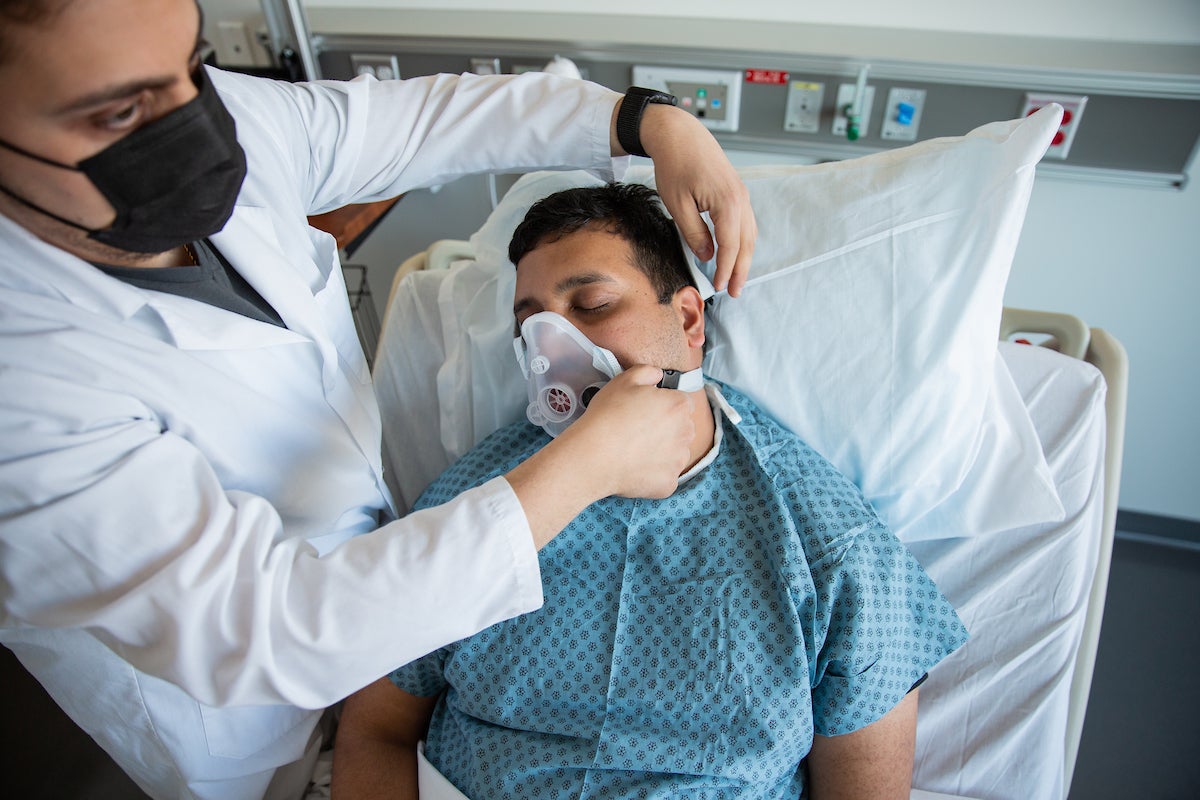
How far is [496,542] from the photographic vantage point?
0.88 meters

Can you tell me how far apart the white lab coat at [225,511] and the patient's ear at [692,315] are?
0.61 metres

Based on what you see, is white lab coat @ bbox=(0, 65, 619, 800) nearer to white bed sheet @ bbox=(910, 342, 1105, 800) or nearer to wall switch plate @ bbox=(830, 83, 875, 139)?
white bed sheet @ bbox=(910, 342, 1105, 800)

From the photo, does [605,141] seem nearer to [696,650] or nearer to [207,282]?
[207,282]

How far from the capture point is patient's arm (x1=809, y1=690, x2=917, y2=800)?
1.13 metres

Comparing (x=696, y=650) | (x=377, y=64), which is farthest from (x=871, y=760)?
(x=377, y=64)

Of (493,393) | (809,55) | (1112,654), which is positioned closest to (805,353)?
(493,393)

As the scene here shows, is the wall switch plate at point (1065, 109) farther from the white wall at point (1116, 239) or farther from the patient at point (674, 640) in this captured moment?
the patient at point (674, 640)

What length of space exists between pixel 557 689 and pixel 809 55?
5.83 ft

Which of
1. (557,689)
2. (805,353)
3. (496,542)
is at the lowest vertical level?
(557,689)

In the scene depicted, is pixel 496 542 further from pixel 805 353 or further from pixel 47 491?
pixel 805 353

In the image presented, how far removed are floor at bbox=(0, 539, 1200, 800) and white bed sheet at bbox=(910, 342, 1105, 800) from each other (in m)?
0.95

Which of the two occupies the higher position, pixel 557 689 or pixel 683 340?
pixel 683 340

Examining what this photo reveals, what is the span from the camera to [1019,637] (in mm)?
1381

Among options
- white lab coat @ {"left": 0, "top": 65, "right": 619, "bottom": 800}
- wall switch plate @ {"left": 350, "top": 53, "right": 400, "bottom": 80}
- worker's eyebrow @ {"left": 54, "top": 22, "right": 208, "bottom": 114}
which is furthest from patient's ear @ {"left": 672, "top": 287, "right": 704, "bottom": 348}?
wall switch plate @ {"left": 350, "top": 53, "right": 400, "bottom": 80}
